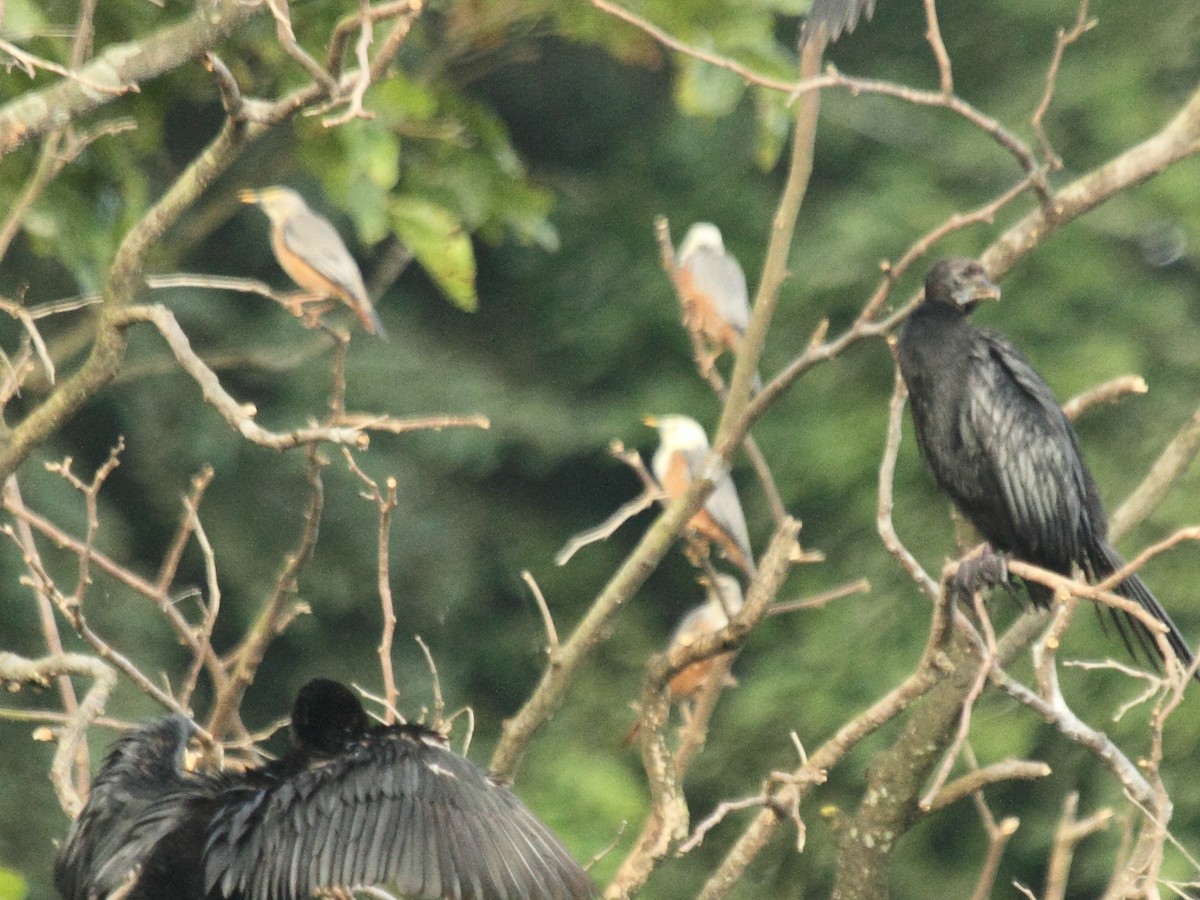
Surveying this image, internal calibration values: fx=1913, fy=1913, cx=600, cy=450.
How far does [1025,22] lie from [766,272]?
5.46 m

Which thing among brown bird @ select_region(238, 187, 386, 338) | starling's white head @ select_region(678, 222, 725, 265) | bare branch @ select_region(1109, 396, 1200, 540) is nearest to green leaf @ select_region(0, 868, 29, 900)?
bare branch @ select_region(1109, 396, 1200, 540)

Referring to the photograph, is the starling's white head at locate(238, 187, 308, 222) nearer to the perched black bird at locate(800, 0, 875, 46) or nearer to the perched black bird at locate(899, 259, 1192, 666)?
the perched black bird at locate(899, 259, 1192, 666)

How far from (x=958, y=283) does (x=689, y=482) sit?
1508 mm

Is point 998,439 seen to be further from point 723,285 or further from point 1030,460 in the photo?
point 723,285

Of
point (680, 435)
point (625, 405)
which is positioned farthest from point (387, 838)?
point (625, 405)

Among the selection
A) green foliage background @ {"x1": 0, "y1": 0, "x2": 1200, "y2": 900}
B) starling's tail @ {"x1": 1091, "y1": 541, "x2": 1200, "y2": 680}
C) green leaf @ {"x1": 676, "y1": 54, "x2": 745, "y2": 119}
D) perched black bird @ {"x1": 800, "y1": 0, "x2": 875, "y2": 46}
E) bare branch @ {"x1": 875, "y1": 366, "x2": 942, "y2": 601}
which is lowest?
green foliage background @ {"x1": 0, "y1": 0, "x2": 1200, "y2": 900}

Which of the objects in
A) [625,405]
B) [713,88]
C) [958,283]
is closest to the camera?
[958,283]

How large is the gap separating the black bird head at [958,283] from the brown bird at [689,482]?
4.22 feet

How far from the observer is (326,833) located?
3.15 meters

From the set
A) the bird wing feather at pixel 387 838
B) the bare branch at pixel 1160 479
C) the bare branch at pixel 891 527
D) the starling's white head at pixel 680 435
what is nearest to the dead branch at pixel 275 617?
the bird wing feather at pixel 387 838

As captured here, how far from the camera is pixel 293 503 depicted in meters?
8.59

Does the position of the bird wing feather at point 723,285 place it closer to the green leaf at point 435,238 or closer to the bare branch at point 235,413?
the green leaf at point 435,238

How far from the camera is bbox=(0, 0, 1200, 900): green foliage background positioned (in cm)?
736

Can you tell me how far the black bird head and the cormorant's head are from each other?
1923mm
